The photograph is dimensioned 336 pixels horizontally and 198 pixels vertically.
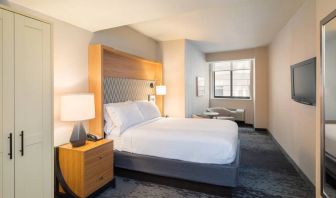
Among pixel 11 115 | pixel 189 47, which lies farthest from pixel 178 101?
pixel 11 115

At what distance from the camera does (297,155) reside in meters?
3.26

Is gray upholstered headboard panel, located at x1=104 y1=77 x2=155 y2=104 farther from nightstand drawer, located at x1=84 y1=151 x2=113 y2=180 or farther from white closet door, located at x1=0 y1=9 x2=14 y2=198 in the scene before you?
white closet door, located at x1=0 y1=9 x2=14 y2=198

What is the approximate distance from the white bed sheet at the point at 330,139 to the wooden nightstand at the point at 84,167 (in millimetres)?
2395

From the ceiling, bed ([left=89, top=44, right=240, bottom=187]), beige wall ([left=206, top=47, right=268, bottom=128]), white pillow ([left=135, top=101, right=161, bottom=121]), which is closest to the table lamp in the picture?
bed ([left=89, top=44, right=240, bottom=187])

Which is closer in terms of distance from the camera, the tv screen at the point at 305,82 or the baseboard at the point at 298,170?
the tv screen at the point at 305,82

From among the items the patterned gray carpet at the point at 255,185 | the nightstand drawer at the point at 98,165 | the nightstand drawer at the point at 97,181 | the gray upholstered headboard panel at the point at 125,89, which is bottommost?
the patterned gray carpet at the point at 255,185

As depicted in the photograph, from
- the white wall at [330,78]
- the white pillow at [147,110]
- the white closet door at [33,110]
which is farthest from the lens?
the white pillow at [147,110]

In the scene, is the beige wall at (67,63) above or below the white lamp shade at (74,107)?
above

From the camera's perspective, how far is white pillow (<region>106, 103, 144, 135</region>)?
305cm

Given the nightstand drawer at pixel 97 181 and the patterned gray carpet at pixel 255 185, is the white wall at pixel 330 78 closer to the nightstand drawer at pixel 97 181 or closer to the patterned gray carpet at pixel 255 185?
the patterned gray carpet at pixel 255 185

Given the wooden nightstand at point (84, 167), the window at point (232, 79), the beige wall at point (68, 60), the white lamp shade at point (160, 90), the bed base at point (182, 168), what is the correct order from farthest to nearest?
the window at point (232, 79) < the white lamp shade at point (160, 90) < the beige wall at point (68, 60) < the bed base at point (182, 168) < the wooden nightstand at point (84, 167)

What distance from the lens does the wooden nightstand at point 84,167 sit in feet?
7.36

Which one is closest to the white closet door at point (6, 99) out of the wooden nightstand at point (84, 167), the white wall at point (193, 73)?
the wooden nightstand at point (84, 167)

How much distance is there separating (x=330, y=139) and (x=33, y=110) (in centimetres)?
264
